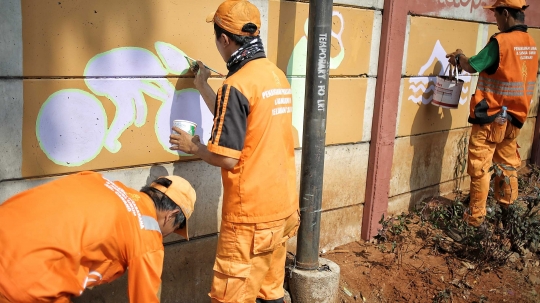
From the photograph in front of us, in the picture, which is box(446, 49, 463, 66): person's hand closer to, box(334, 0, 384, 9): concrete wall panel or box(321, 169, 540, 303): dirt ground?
box(334, 0, 384, 9): concrete wall panel

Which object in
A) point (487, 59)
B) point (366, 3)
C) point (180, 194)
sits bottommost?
point (180, 194)

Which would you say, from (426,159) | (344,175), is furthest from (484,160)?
(344,175)

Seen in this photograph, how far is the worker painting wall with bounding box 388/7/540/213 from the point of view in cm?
441

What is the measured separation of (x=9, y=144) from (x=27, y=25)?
1.93 feet

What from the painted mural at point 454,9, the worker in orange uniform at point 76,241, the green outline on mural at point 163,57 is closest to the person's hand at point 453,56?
the painted mural at point 454,9

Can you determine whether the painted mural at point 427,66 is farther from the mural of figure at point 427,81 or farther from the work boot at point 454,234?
the work boot at point 454,234

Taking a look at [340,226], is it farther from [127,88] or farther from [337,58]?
[127,88]

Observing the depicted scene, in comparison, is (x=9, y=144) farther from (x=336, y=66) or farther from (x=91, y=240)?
(x=336, y=66)

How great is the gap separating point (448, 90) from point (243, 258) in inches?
109

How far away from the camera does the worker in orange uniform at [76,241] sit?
5.82ft

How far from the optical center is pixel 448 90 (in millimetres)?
4469

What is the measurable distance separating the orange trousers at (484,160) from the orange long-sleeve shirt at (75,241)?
3202 mm

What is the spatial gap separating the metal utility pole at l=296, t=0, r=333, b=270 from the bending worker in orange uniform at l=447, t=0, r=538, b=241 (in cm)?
176

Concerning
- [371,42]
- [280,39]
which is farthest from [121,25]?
[371,42]
